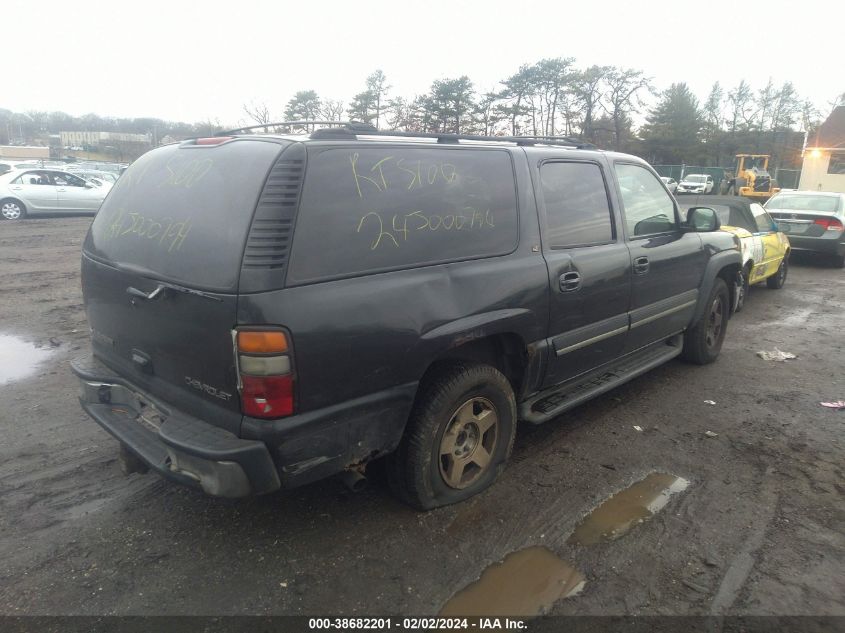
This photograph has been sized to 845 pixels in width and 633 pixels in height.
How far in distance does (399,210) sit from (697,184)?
42.8 m

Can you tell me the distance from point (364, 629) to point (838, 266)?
12.8 metres

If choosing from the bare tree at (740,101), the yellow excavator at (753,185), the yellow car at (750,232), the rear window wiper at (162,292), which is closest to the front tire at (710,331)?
the yellow car at (750,232)

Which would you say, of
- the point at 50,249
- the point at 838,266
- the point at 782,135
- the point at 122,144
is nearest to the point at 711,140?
the point at 782,135

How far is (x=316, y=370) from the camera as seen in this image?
2436mm

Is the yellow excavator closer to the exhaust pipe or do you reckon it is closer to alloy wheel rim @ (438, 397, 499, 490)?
alloy wheel rim @ (438, 397, 499, 490)

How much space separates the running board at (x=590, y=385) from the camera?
3654 mm

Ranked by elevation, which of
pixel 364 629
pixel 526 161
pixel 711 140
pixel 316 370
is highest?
pixel 711 140

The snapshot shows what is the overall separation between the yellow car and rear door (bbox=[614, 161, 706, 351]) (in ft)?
11.2

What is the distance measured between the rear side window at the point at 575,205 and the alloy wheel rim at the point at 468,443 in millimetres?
1103

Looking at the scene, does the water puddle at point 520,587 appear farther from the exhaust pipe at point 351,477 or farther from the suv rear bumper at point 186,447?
the suv rear bumper at point 186,447

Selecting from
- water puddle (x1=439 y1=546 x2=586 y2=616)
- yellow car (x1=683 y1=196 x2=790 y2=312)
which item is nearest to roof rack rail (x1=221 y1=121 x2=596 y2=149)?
water puddle (x1=439 y1=546 x2=586 y2=616)

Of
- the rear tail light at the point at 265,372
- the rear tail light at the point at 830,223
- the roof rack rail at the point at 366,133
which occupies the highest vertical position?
the roof rack rail at the point at 366,133

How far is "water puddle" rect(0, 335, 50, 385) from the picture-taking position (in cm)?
504

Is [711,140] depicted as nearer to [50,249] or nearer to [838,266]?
[838,266]
